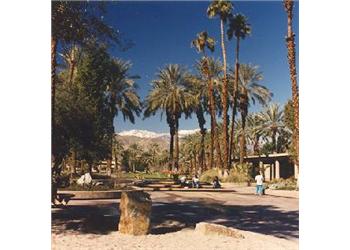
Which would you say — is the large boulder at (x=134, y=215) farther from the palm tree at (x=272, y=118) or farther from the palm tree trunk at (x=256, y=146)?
the palm tree trunk at (x=256, y=146)

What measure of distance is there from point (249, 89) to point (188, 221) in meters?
3.23

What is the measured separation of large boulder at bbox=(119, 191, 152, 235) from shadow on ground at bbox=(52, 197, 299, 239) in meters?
0.37

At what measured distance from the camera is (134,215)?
10.3m

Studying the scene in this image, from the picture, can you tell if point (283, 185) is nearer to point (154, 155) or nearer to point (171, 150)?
point (171, 150)

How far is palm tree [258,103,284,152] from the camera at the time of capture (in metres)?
11.3

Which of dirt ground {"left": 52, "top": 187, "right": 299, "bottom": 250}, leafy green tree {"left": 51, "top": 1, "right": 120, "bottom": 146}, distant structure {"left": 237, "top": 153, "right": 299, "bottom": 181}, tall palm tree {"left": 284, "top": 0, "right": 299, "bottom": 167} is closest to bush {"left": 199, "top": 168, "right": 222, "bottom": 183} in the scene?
dirt ground {"left": 52, "top": 187, "right": 299, "bottom": 250}

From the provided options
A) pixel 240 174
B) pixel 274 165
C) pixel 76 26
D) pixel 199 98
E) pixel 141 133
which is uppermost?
pixel 76 26

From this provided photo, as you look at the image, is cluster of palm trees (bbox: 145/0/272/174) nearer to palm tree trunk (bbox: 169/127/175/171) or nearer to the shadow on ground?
palm tree trunk (bbox: 169/127/175/171)

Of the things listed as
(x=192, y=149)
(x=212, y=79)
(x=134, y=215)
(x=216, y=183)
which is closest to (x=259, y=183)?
(x=216, y=183)

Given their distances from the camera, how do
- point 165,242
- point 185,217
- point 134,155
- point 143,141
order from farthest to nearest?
point 134,155
point 185,217
point 143,141
point 165,242

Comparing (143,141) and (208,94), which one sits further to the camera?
(208,94)
